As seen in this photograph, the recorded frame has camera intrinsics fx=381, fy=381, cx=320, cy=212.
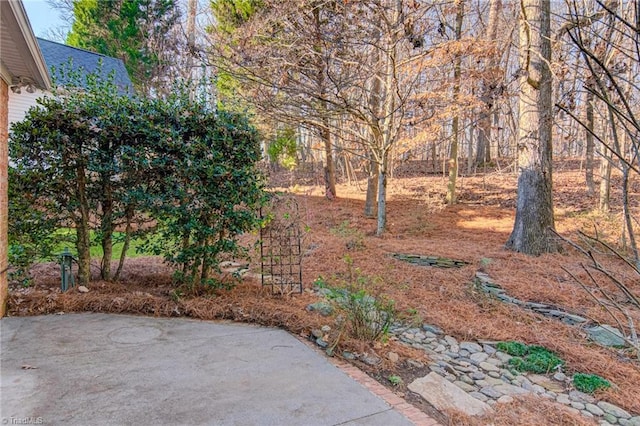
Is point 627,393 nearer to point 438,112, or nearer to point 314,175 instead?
point 438,112

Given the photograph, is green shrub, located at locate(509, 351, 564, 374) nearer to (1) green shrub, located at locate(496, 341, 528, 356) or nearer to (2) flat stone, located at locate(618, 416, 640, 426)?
(1) green shrub, located at locate(496, 341, 528, 356)

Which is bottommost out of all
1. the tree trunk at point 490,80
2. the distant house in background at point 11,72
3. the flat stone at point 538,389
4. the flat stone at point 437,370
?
the flat stone at point 538,389

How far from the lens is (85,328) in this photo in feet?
11.4

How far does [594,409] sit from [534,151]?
5065mm

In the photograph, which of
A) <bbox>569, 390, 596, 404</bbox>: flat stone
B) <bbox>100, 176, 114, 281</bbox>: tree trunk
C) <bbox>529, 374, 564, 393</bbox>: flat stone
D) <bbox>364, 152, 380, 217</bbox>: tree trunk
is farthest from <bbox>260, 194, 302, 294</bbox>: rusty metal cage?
<bbox>364, 152, 380, 217</bbox>: tree trunk

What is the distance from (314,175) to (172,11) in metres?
9.81

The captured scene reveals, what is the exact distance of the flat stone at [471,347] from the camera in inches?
138

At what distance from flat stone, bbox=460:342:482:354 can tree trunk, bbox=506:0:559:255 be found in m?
3.70

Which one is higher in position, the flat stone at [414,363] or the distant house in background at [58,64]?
the distant house in background at [58,64]

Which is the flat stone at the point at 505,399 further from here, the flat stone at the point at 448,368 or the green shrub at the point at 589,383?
the green shrub at the point at 589,383

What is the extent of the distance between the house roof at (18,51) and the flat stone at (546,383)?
4.74 metres

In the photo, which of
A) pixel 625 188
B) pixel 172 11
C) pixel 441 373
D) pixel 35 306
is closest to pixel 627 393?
pixel 441 373

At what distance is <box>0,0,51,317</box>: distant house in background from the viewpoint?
9.85 ft

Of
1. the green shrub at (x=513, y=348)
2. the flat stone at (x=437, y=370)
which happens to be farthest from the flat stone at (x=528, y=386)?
the flat stone at (x=437, y=370)
